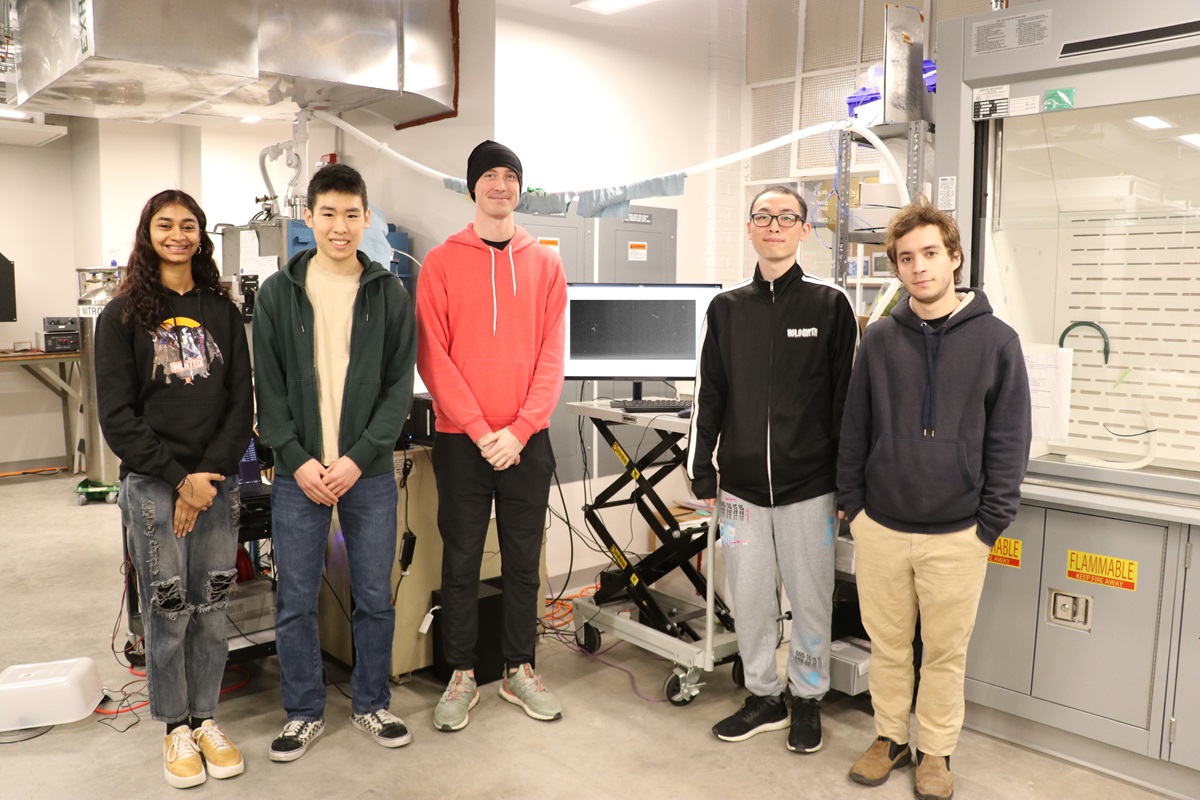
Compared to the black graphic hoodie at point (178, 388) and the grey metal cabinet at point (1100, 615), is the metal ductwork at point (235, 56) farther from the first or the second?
the grey metal cabinet at point (1100, 615)

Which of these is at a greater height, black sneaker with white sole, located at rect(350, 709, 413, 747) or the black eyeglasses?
the black eyeglasses

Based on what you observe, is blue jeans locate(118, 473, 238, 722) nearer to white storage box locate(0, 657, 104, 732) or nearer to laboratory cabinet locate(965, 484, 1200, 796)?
white storage box locate(0, 657, 104, 732)

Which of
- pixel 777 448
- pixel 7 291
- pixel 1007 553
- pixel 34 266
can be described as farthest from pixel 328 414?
pixel 34 266

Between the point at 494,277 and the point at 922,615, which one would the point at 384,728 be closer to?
the point at 494,277

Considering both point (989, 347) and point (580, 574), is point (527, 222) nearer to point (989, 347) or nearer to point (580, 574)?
point (580, 574)

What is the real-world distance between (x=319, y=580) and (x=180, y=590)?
14.7 inches

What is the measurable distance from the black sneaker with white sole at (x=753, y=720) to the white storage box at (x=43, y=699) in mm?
2006

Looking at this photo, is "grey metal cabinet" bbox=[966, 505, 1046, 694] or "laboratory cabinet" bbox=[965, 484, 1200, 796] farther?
"grey metal cabinet" bbox=[966, 505, 1046, 694]

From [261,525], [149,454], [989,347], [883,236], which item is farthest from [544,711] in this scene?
[883,236]

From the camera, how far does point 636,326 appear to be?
3.57m

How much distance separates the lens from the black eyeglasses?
102 inches

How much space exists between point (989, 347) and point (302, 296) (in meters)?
1.87

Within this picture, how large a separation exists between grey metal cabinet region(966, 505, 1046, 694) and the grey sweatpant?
500mm

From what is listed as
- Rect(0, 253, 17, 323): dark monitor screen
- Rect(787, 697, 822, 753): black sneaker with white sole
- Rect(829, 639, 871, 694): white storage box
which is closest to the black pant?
Rect(787, 697, 822, 753): black sneaker with white sole
